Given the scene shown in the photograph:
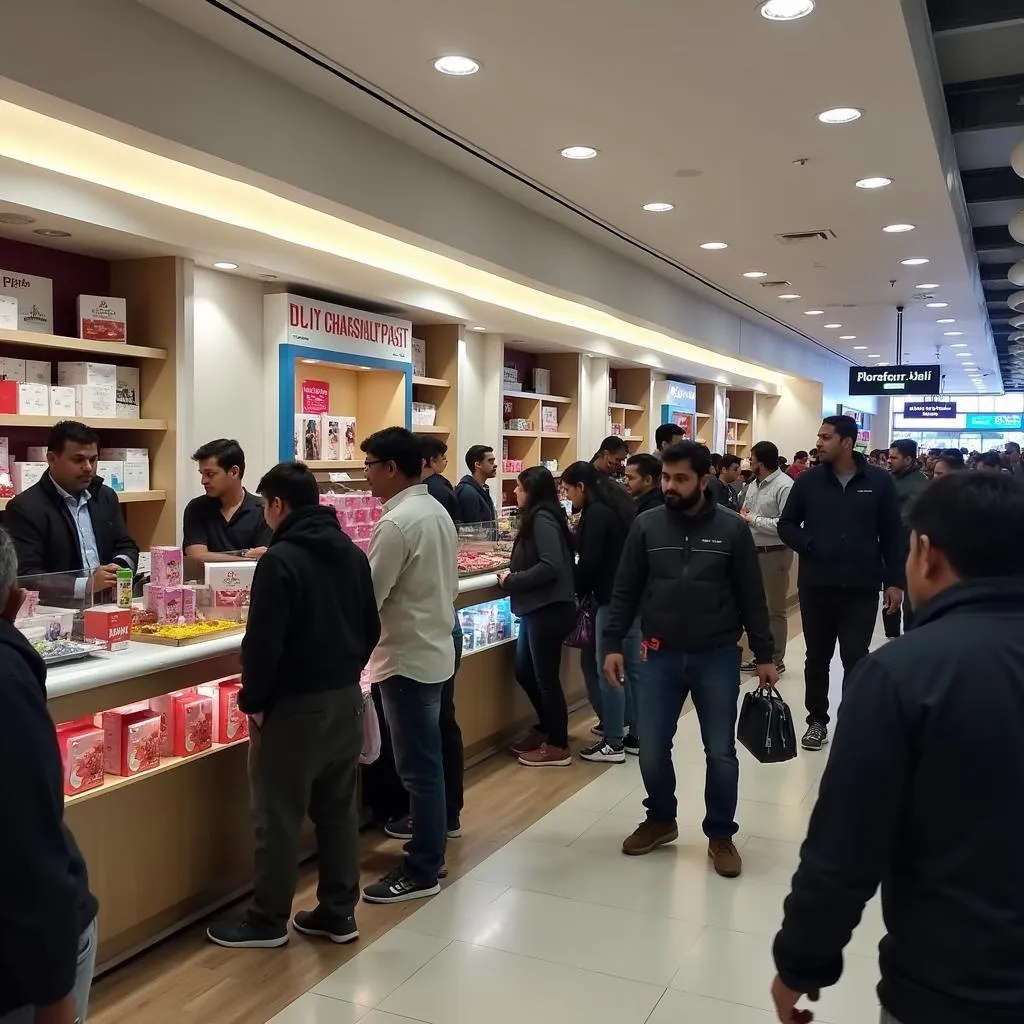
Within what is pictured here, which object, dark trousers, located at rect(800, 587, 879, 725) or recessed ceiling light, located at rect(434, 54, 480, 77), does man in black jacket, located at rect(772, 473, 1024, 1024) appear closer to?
recessed ceiling light, located at rect(434, 54, 480, 77)

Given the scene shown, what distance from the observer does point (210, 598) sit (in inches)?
Answer: 139

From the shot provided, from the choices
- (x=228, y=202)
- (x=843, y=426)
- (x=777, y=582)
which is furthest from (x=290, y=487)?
(x=777, y=582)

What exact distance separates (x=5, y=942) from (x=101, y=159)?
13.3ft

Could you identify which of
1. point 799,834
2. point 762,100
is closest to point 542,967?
point 799,834

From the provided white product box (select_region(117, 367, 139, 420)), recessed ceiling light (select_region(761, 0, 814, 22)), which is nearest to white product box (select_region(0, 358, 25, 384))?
white product box (select_region(117, 367, 139, 420))

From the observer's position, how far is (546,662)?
4.98 m

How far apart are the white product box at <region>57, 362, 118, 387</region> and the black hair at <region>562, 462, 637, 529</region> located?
8.06 feet

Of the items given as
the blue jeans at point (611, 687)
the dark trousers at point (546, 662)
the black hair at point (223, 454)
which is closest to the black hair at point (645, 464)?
the blue jeans at point (611, 687)

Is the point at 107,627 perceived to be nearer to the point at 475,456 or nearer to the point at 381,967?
the point at 381,967

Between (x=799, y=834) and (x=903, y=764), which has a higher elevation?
(x=903, y=764)

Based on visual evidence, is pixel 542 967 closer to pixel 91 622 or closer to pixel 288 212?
pixel 91 622

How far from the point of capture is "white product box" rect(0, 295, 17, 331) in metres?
4.62

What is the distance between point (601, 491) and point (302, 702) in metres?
2.43

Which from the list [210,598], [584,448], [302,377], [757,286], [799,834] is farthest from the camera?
[584,448]
